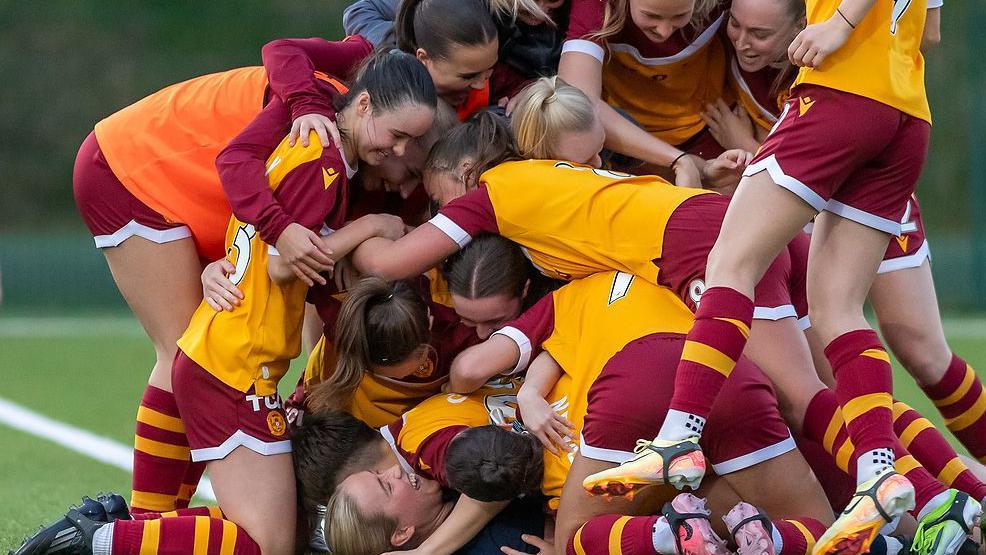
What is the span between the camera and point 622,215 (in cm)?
362

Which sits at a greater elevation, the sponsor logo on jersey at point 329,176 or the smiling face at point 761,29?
the smiling face at point 761,29

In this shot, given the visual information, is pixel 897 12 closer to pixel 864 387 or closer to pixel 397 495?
pixel 864 387

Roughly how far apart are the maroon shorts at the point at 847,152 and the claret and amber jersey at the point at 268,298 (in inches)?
49.0

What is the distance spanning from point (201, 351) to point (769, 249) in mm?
1655

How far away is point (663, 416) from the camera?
323cm

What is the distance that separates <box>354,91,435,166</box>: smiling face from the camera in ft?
12.3

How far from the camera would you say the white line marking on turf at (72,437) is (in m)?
5.30

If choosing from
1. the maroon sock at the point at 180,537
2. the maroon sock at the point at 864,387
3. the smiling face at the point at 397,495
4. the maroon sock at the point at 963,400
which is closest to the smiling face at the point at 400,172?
the smiling face at the point at 397,495

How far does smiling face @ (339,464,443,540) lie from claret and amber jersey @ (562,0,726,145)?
4.98 ft

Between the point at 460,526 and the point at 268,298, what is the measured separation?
2.95 feet

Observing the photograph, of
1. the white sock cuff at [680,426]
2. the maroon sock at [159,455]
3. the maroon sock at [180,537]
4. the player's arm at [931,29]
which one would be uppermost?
the player's arm at [931,29]

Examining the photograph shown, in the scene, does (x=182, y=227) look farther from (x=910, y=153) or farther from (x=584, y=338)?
(x=910, y=153)

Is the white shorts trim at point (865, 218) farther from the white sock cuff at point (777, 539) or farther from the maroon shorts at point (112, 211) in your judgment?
the maroon shorts at point (112, 211)

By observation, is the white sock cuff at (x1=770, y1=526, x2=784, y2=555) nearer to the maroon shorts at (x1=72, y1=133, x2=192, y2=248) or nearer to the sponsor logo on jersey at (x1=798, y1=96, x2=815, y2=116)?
the sponsor logo on jersey at (x1=798, y1=96, x2=815, y2=116)
